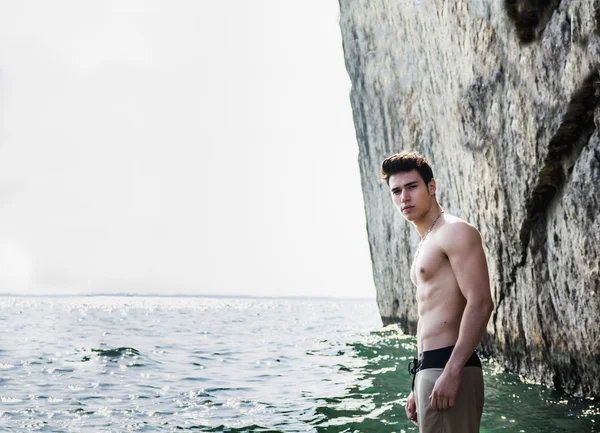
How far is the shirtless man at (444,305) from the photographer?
302 cm

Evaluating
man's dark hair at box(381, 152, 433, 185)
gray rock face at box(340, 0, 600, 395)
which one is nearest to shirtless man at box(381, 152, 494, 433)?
man's dark hair at box(381, 152, 433, 185)

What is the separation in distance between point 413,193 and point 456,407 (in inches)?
48.0

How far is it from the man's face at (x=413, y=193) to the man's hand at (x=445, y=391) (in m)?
0.96

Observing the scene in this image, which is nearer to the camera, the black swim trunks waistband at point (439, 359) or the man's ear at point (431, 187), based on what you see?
the black swim trunks waistband at point (439, 359)

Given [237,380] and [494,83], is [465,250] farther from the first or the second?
[237,380]

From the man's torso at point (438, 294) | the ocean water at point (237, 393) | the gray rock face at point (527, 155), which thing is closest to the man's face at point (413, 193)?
the man's torso at point (438, 294)

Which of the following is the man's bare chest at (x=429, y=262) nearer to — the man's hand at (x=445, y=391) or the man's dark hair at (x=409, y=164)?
the man's dark hair at (x=409, y=164)

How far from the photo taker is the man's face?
11.1 feet

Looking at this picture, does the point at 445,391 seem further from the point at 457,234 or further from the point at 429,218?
the point at 429,218

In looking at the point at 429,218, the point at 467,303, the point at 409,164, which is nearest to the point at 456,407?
the point at 467,303

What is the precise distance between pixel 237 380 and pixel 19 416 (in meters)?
4.69

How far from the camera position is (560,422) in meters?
6.68

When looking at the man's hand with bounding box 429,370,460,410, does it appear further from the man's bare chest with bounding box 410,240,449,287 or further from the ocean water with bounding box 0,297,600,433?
the ocean water with bounding box 0,297,600,433

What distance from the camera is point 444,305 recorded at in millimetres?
3229
